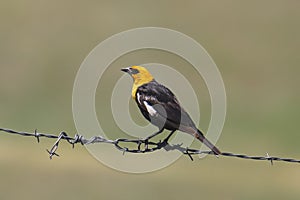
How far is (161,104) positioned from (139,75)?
0.50 meters

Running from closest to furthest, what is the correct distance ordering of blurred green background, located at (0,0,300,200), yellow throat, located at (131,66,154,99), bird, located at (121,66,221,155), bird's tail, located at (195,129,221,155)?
bird's tail, located at (195,129,221,155), bird, located at (121,66,221,155), yellow throat, located at (131,66,154,99), blurred green background, located at (0,0,300,200)

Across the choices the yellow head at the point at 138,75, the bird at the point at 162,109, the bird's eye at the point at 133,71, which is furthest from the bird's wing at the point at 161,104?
the bird's eye at the point at 133,71

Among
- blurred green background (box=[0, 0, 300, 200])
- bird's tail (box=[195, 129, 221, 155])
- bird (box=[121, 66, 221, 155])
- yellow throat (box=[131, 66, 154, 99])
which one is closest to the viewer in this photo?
bird's tail (box=[195, 129, 221, 155])

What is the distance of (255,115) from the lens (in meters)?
32.6

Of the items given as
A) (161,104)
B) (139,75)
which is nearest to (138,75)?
(139,75)

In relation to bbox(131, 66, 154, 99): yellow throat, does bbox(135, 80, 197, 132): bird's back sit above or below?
below

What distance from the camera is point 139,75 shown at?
1006 centimetres

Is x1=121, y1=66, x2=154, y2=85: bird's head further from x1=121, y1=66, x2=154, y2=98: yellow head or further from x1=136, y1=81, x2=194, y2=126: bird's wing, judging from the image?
x1=136, y1=81, x2=194, y2=126: bird's wing

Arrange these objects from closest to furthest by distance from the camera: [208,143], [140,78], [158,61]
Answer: [208,143] < [140,78] < [158,61]

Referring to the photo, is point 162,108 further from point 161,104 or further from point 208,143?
point 208,143

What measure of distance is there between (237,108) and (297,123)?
2.23 metres

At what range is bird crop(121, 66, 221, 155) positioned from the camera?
952 centimetres

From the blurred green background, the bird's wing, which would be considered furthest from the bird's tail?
the blurred green background

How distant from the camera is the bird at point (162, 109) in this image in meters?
9.52
